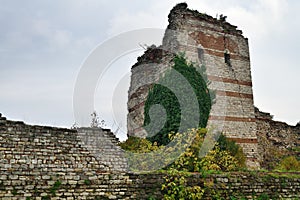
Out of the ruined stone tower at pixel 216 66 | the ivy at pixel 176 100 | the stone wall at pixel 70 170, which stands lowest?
the stone wall at pixel 70 170

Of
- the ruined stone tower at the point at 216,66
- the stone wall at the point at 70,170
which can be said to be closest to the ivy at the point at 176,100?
the ruined stone tower at the point at 216,66

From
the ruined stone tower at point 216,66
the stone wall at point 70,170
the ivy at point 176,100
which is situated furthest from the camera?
the ruined stone tower at point 216,66

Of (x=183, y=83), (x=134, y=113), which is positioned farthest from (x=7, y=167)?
(x=134, y=113)

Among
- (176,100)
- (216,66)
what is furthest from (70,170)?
(216,66)

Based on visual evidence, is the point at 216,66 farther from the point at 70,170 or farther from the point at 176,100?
the point at 70,170

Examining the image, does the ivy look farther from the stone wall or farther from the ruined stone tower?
the stone wall

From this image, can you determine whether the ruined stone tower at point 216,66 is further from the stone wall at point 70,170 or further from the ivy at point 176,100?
the stone wall at point 70,170

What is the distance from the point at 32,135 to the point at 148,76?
10.6 meters

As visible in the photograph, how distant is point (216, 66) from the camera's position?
1816 cm

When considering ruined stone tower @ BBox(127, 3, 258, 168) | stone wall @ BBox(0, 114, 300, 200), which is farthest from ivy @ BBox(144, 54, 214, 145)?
stone wall @ BBox(0, 114, 300, 200)

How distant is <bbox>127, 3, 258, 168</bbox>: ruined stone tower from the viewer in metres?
17.4

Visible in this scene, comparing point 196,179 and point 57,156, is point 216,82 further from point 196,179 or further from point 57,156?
point 57,156

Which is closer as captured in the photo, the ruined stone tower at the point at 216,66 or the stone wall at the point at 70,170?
the stone wall at the point at 70,170

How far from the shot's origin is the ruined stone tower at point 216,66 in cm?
1741
